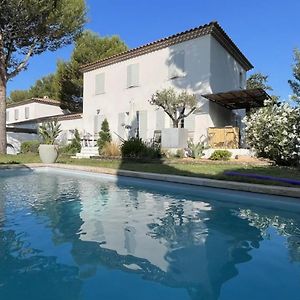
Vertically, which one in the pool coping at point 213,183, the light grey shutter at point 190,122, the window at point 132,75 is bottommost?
the pool coping at point 213,183

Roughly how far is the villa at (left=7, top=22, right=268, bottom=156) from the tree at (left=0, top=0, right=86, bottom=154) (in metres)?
3.40

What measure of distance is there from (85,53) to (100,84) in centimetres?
763

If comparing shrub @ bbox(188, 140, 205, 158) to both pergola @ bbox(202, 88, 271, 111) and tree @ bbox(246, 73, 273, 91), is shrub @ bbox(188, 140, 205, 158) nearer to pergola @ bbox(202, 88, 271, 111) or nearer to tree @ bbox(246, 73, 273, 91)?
pergola @ bbox(202, 88, 271, 111)

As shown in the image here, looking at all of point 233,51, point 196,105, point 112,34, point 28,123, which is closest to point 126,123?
A: point 196,105

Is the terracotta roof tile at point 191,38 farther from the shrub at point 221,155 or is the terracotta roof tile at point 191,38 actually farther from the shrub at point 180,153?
the shrub at point 221,155

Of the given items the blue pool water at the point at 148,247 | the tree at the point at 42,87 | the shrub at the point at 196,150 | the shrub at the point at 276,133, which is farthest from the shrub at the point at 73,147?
the tree at the point at 42,87

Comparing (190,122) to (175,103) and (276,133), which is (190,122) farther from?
(276,133)

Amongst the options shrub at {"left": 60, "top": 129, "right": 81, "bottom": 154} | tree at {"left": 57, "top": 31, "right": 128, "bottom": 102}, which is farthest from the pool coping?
tree at {"left": 57, "top": 31, "right": 128, "bottom": 102}

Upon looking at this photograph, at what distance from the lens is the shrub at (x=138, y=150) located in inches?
568

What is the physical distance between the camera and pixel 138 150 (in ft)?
47.9

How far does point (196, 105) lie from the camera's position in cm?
1606

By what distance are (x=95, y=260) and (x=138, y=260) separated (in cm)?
47

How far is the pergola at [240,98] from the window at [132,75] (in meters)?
5.42

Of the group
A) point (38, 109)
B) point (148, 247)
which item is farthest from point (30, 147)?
point (148, 247)
